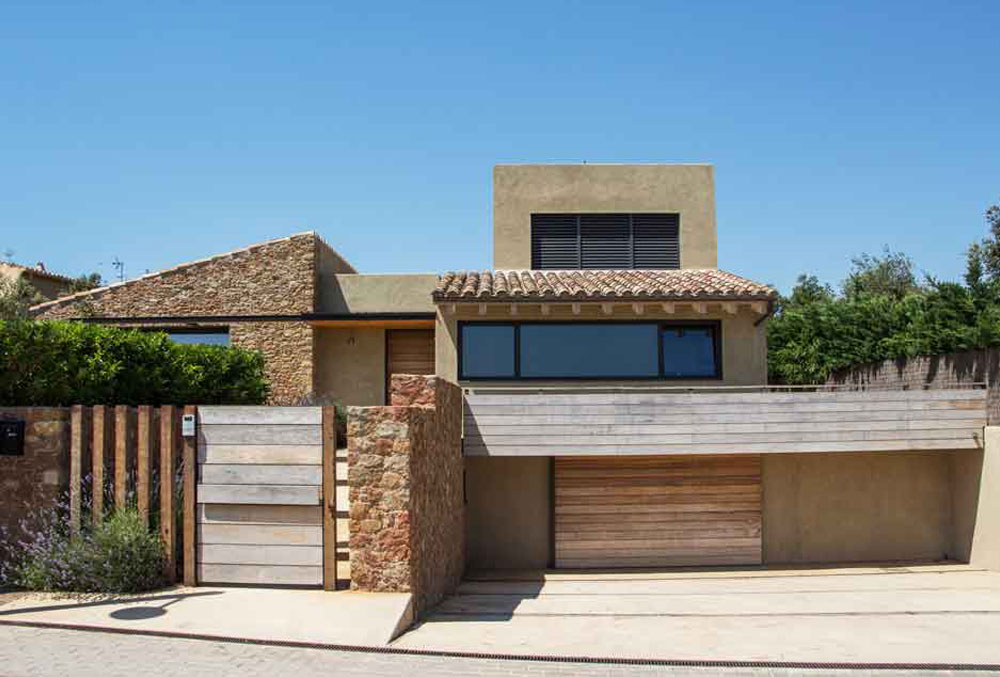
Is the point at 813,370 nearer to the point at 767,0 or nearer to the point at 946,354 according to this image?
the point at 946,354

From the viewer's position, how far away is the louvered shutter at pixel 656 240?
1672 cm

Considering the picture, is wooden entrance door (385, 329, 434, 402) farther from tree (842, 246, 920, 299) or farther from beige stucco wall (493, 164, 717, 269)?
tree (842, 246, 920, 299)

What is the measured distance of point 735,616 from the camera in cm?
1004

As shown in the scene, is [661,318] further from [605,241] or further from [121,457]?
[121,457]

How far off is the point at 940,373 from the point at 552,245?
7.41m

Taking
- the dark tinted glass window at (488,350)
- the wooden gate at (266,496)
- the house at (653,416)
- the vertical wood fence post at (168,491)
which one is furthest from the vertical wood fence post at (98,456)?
the dark tinted glass window at (488,350)

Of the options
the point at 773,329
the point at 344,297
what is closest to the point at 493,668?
the point at 344,297

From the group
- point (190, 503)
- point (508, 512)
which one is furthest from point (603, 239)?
point (190, 503)

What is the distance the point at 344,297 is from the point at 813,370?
10.5 metres

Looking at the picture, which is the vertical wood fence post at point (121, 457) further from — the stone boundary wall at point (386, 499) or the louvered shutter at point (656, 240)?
the louvered shutter at point (656, 240)

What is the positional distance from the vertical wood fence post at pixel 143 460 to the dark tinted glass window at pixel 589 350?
690 cm

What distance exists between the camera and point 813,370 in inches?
722

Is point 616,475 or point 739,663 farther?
point 616,475

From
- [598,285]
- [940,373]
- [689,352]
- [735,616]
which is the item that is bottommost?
[735,616]
